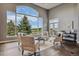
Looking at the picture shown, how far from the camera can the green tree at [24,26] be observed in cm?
250

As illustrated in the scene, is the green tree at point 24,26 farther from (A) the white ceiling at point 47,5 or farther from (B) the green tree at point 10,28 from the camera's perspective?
(A) the white ceiling at point 47,5

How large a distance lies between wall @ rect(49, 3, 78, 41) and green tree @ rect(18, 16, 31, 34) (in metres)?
0.72

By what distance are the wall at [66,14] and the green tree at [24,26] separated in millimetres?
719

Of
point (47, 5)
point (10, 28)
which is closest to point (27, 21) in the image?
point (10, 28)

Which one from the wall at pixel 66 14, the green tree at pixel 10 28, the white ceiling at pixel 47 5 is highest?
the white ceiling at pixel 47 5

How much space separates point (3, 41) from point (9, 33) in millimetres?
236

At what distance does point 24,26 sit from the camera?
8.29 feet

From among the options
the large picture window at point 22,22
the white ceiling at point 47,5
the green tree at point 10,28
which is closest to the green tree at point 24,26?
the large picture window at point 22,22

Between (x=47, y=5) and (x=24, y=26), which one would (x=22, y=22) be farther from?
(x=47, y=5)

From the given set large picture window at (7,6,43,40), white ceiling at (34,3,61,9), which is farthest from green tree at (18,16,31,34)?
white ceiling at (34,3,61,9)

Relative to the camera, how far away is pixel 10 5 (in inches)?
97.0

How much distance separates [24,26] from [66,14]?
109 centimetres

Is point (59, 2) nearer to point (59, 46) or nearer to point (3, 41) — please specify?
point (59, 46)

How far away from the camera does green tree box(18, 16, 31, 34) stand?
2.50 metres
